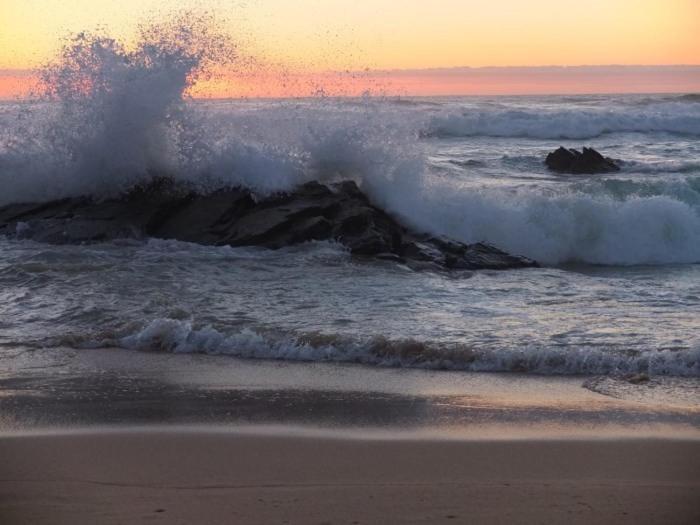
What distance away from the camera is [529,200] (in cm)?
1324

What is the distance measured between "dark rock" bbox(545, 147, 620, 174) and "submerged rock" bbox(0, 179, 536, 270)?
10214 millimetres

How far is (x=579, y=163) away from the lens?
69.1 ft

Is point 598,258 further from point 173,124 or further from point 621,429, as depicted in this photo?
point 621,429

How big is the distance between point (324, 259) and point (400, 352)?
3774 mm

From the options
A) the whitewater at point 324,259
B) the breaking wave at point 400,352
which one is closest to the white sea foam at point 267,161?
the whitewater at point 324,259

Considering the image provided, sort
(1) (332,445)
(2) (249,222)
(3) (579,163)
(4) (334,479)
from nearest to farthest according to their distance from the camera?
(4) (334,479)
(1) (332,445)
(2) (249,222)
(3) (579,163)

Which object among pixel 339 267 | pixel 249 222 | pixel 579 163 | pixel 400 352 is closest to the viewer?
pixel 400 352

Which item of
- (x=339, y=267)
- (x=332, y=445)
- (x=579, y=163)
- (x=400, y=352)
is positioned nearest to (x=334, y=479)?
(x=332, y=445)

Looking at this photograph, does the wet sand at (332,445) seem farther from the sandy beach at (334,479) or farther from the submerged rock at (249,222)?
the submerged rock at (249,222)

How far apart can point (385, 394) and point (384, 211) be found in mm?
6963

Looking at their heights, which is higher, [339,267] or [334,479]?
[334,479]

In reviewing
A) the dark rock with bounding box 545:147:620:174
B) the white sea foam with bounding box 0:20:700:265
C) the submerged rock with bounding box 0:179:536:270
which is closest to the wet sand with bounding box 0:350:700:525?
the submerged rock with bounding box 0:179:536:270

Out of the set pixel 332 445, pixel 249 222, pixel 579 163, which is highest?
pixel 332 445

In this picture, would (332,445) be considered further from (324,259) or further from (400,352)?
(324,259)
